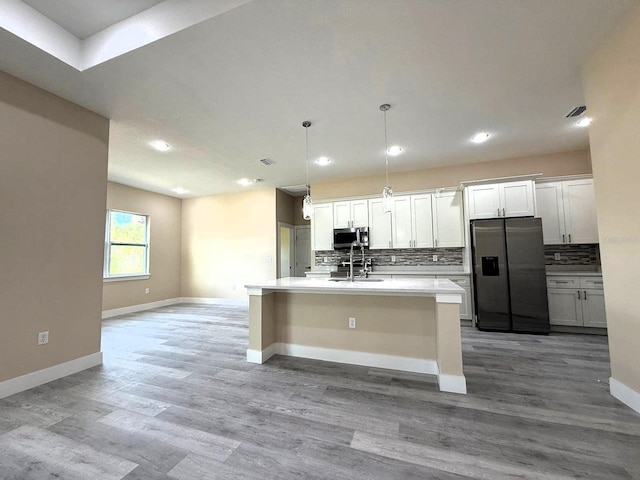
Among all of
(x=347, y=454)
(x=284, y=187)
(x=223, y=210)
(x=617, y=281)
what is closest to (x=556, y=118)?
(x=617, y=281)

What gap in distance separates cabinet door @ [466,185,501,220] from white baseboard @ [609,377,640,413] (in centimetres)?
264

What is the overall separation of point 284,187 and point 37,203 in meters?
4.33

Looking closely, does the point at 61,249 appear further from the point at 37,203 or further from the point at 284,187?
the point at 284,187

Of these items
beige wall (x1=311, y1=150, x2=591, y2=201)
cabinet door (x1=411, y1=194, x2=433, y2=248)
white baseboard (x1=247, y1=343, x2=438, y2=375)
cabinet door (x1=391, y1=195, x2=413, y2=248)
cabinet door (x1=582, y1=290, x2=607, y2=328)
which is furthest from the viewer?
cabinet door (x1=391, y1=195, x2=413, y2=248)

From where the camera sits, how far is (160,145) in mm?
3893

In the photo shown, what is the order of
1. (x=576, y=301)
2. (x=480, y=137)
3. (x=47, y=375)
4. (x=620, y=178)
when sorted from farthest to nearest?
(x=576, y=301) → (x=480, y=137) → (x=47, y=375) → (x=620, y=178)

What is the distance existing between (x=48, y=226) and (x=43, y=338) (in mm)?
1060

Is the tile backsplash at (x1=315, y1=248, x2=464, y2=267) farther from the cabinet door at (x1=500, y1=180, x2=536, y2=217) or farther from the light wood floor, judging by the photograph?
the light wood floor

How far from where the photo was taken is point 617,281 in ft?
6.89

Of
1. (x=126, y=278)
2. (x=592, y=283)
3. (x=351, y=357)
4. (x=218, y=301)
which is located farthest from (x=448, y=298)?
(x=126, y=278)

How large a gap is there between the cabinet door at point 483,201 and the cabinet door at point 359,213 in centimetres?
176

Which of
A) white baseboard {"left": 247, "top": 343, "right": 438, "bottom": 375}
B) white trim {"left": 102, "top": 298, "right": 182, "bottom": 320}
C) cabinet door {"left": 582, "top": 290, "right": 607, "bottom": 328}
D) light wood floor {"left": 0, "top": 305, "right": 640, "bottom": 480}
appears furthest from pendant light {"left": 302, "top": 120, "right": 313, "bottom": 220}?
white trim {"left": 102, "top": 298, "right": 182, "bottom": 320}

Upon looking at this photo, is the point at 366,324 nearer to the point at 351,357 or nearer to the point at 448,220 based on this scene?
the point at 351,357

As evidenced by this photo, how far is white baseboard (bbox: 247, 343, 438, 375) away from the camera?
2.65m
